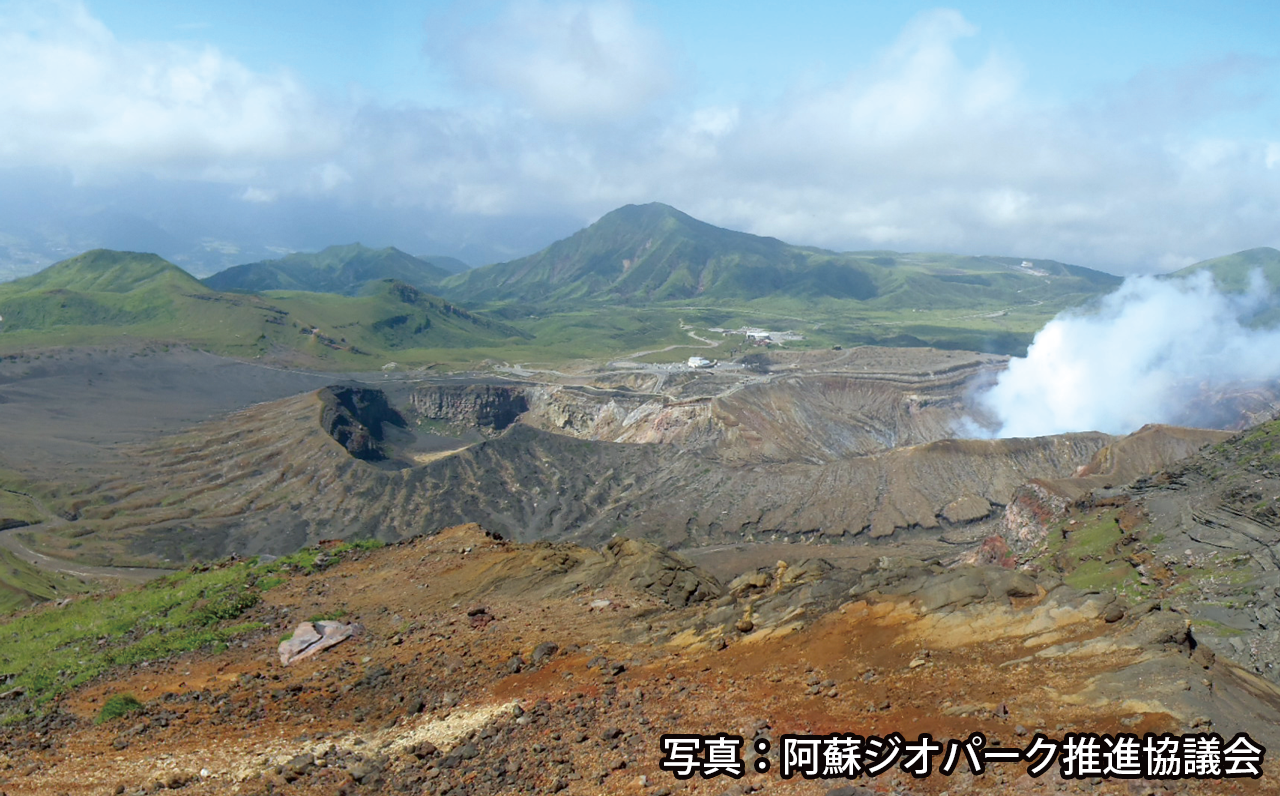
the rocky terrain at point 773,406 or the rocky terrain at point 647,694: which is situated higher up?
the rocky terrain at point 647,694

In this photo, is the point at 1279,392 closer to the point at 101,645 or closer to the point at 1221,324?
the point at 1221,324

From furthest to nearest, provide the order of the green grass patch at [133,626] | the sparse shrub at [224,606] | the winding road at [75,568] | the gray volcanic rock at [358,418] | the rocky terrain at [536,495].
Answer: the gray volcanic rock at [358,418] < the rocky terrain at [536,495] < the winding road at [75,568] < the sparse shrub at [224,606] < the green grass patch at [133,626]

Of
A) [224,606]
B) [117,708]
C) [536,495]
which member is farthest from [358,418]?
[117,708]

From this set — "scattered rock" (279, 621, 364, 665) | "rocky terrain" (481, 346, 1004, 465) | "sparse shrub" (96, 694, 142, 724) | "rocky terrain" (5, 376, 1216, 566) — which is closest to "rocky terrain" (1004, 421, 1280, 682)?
"rocky terrain" (5, 376, 1216, 566)

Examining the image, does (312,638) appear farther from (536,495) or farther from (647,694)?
(536,495)

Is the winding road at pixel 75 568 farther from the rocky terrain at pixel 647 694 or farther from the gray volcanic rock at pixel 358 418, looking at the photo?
the rocky terrain at pixel 647 694

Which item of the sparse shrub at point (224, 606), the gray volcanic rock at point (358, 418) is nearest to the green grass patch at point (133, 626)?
the sparse shrub at point (224, 606)

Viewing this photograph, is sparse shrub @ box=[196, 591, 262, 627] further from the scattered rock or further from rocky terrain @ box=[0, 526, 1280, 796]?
the scattered rock
